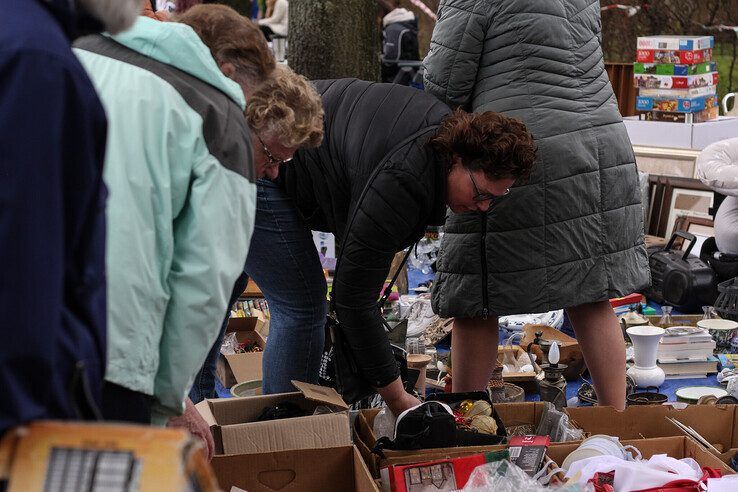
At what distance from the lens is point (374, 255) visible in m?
2.15

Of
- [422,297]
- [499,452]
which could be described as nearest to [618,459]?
[499,452]

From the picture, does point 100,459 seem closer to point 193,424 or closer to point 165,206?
point 165,206

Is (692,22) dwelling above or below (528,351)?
above

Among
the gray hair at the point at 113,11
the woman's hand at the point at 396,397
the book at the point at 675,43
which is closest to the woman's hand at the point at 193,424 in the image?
the woman's hand at the point at 396,397

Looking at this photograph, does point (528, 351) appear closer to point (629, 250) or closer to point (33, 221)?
point (629, 250)

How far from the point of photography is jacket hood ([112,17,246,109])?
140 cm

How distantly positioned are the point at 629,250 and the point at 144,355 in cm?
174

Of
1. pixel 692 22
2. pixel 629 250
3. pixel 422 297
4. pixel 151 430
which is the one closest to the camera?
pixel 151 430

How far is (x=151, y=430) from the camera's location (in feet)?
2.79

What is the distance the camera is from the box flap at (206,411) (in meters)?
2.38

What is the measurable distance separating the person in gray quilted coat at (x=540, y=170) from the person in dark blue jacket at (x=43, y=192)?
1727mm

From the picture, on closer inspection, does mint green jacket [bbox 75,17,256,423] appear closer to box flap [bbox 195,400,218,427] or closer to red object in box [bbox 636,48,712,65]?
box flap [bbox 195,400,218,427]

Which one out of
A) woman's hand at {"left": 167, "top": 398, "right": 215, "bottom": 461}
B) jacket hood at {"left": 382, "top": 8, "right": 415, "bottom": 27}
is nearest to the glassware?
woman's hand at {"left": 167, "top": 398, "right": 215, "bottom": 461}

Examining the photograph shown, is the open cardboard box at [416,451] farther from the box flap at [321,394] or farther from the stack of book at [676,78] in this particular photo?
the stack of book at [676,78]
